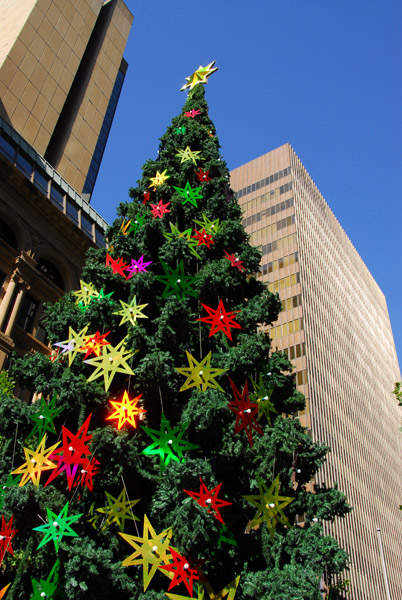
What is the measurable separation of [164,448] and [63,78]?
141ft

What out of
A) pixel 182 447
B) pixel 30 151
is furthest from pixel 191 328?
pixel 30 151

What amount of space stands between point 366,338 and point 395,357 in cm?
2222

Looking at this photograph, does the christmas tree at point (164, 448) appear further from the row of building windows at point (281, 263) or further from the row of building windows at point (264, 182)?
the row of building windows at point (264, 182)

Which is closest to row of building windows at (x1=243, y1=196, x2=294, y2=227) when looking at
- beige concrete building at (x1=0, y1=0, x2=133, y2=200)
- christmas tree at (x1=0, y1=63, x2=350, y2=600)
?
beige concrete building at (x1=0, y1=0, x2=133, y2=200)

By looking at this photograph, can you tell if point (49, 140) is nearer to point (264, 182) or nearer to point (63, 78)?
point (63, 78)

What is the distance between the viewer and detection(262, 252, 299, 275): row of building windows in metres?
60.4

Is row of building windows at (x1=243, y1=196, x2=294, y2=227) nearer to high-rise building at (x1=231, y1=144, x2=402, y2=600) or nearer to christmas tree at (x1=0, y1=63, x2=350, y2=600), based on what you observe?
high-rise building at (x1=231, y1=144, x2=402, y2=600)

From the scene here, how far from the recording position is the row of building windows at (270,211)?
65188 mm

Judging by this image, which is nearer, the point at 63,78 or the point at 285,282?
the point at 63,78

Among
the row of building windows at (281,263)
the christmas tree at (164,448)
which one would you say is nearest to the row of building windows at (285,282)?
the row of building windows at (281,263)

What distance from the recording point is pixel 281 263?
200 feet

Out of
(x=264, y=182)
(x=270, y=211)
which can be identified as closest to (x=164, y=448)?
(x=270, y=211)

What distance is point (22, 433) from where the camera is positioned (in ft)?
33.9

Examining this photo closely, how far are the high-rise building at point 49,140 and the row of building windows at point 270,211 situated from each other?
22788 millimetres
